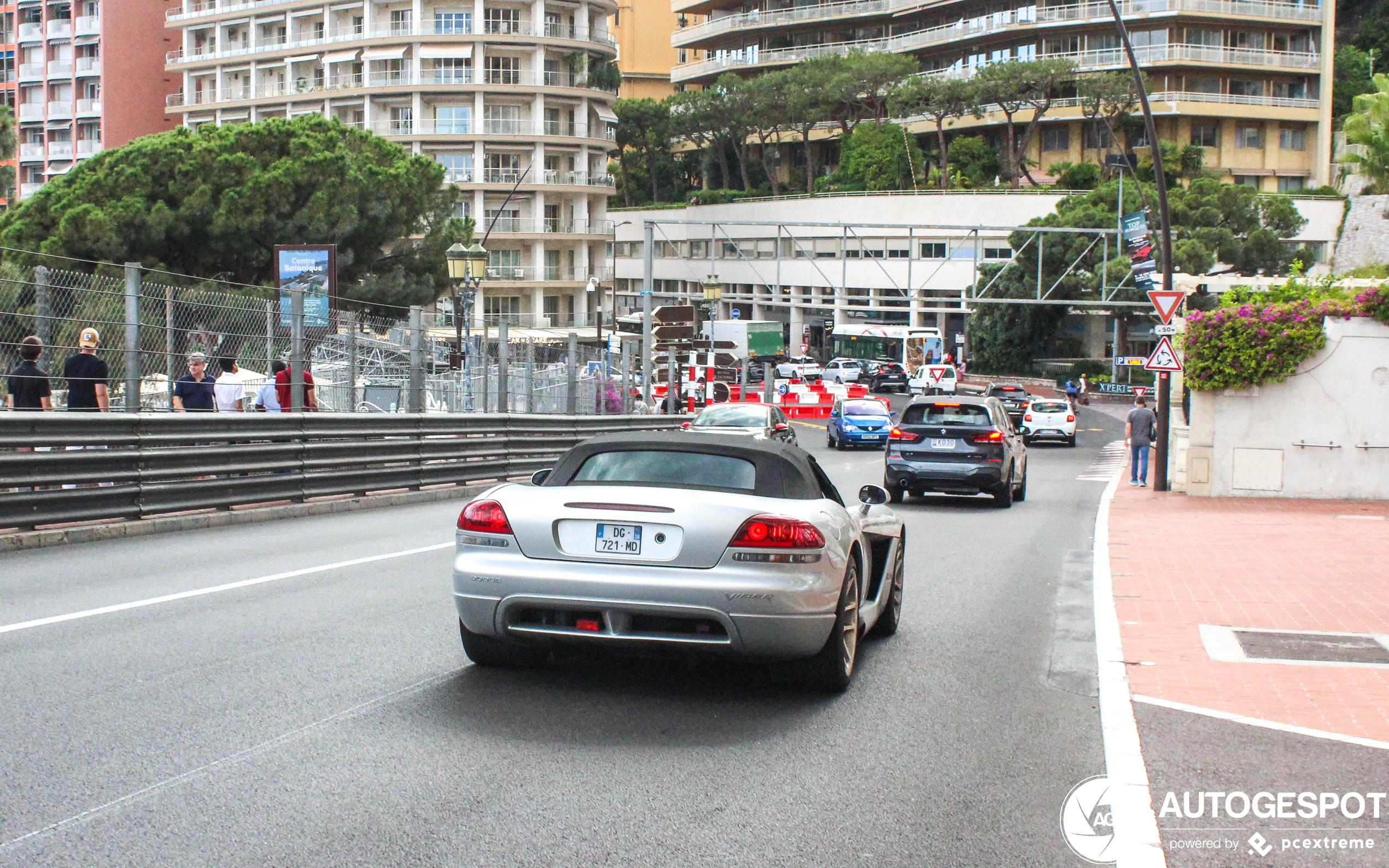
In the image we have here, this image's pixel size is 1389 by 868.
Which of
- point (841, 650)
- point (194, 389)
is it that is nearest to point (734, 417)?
point (194, 389)

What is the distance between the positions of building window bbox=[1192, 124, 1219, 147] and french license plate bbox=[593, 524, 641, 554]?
291ft

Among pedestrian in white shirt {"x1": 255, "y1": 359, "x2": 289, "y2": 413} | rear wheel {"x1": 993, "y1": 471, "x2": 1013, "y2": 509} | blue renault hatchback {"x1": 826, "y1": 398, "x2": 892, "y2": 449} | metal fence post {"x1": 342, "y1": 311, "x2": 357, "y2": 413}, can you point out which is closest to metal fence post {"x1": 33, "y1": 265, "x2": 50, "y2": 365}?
pedestrian in white shirt {"x1": 255, "y1": 359, "x2": 289, "y2": 413}

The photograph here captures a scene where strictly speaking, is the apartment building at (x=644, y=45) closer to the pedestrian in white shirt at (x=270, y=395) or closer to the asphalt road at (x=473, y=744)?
the pedestrian in white shirt at (x=270, y=395)

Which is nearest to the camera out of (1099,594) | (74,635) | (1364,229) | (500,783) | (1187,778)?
(500,783)

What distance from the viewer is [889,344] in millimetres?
86062

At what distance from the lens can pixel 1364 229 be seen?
77.7m

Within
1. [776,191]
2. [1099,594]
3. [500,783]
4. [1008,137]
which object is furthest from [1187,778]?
[776,191]

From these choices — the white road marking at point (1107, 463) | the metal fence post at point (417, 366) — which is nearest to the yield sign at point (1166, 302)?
the white road marking at point (1107, 463)

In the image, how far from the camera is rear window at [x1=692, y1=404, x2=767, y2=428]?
30188 millimetres

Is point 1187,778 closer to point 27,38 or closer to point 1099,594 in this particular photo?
point 1099,594

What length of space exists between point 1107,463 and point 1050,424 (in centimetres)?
737

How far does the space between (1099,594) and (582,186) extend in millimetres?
82858

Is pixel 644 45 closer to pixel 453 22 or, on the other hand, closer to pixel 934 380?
pixel 453 22

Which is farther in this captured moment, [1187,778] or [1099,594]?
[1099,594]
